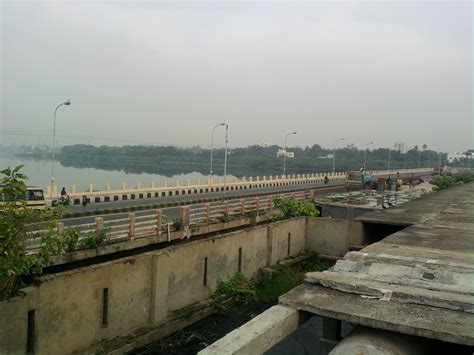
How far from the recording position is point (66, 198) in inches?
1048

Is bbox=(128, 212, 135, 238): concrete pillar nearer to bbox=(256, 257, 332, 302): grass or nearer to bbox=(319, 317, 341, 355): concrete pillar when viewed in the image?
bbox=(256, 257, 332, 302): grass

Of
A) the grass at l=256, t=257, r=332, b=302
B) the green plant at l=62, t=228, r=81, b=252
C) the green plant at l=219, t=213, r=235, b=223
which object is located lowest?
the grass at l=256, t=257, r=332, b=302

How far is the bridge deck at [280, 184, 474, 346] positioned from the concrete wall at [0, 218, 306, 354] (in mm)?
6199

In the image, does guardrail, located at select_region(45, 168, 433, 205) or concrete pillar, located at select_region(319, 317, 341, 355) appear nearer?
concrete pillar, located at select_region(319, 317, 341, 355)

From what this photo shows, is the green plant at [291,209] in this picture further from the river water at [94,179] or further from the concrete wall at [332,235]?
the river water at [94,179]

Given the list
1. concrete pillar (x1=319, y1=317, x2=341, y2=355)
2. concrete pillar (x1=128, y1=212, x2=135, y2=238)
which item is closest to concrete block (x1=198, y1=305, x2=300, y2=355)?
concrete pillar (x1=319, y1=317, x2=341, y2=355)

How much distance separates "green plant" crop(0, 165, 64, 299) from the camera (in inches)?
385

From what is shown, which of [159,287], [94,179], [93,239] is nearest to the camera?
[93,239]

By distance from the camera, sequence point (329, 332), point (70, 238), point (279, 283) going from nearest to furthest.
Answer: point (329, 332) < point (70, 238) < point (279, 283)

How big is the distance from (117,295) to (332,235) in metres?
14.6

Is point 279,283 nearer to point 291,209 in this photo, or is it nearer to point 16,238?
point 291,209

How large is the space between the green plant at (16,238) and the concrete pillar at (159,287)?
154 inches

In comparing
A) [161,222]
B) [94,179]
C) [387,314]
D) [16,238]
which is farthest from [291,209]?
[94,179]

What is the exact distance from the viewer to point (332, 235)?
80.5 feet
